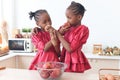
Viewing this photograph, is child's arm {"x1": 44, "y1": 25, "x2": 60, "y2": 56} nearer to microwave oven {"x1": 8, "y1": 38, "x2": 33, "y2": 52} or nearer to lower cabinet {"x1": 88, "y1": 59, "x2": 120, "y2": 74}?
lower cabinet {"x1": 88, "y1": 59, "x2": 120, "y2": 74}

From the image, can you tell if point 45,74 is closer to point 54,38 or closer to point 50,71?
point 50,71

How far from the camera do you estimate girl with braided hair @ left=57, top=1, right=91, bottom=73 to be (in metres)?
1.46

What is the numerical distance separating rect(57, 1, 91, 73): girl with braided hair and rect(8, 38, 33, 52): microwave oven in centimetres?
130

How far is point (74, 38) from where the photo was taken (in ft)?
4.82

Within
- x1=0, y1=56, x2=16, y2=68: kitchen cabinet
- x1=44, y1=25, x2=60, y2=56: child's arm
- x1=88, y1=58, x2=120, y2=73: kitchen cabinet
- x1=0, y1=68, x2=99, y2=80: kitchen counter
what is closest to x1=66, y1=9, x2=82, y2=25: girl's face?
x1=44, y1=25, x2=60, y2=56: child's arm

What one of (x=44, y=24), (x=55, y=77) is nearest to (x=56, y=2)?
(x=44, y=24)

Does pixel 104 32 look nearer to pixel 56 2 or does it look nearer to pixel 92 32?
pixel 92 32

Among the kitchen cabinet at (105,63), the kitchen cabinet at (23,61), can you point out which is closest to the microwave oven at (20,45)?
the kitchen cabinet at (23,61)

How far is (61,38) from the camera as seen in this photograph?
1.45 m

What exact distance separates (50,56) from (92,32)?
1.39 m

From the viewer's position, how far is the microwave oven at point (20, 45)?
277 centimetres

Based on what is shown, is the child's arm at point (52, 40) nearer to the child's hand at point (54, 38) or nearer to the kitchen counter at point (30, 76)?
the child's hand at point (54, 38)

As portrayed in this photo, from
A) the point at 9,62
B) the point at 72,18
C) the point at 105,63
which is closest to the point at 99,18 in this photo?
the point at 105,63

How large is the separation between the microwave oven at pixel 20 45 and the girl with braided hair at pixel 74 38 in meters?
1.30
